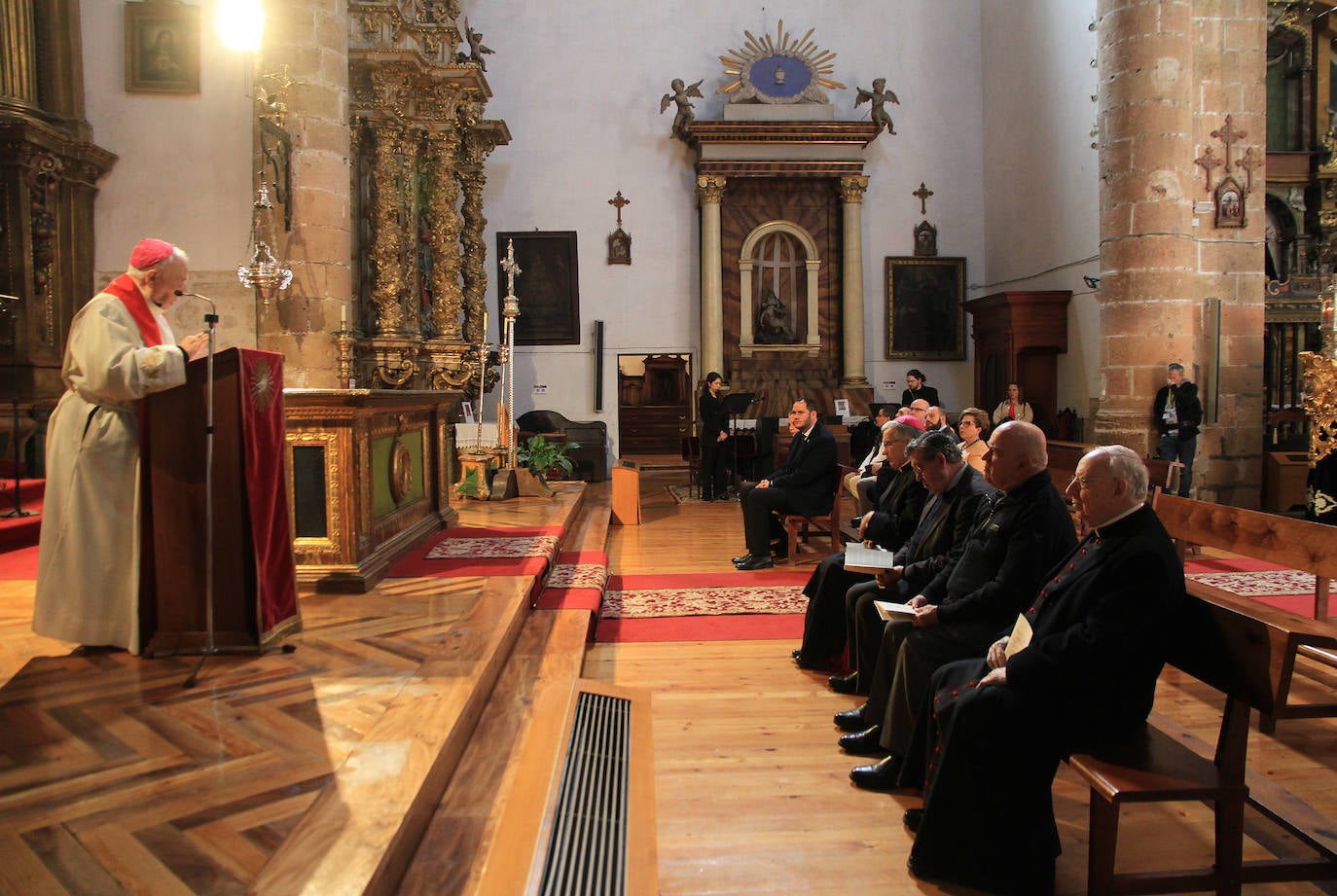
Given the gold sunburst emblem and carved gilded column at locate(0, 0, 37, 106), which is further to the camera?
carved gilded column at locate(0, 0, 37, 106)

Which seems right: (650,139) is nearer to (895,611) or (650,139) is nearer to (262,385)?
(262,385)

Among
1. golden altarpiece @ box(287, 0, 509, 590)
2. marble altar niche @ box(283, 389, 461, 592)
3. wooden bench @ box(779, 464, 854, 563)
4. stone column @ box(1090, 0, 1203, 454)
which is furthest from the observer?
stone column @ box(1090, 0, 1203, 454)

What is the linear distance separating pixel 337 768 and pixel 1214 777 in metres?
2.43

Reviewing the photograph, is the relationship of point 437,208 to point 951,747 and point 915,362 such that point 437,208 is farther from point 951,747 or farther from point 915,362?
point 951,747

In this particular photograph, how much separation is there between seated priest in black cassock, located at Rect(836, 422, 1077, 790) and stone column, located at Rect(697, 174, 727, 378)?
1119cm

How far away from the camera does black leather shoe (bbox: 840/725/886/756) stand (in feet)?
11.9

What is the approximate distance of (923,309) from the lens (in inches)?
600

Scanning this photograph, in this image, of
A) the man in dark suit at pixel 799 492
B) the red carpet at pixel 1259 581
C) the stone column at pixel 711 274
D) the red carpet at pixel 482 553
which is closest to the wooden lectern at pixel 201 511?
the red carpet at pixel 482 553

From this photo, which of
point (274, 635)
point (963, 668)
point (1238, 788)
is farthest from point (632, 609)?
point (1238, 788)

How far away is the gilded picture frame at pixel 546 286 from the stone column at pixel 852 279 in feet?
14.5

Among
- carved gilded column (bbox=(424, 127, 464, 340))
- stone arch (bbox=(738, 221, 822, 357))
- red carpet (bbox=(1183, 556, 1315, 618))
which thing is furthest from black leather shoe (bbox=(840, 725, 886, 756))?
stone arch (bbox=(738, 221, 822, 357))

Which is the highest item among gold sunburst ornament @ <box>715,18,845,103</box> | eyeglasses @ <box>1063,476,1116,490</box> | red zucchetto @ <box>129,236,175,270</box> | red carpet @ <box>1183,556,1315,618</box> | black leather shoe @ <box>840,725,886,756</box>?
gold sunburst ornament @ <box>715,18,845,103</box>

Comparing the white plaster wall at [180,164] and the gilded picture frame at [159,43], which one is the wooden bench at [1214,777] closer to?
the white plaster wall at [180,164]

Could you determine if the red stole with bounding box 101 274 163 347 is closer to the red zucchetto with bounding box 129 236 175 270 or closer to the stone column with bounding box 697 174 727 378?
the red zucchetto with bounding box 129 236 175 270
